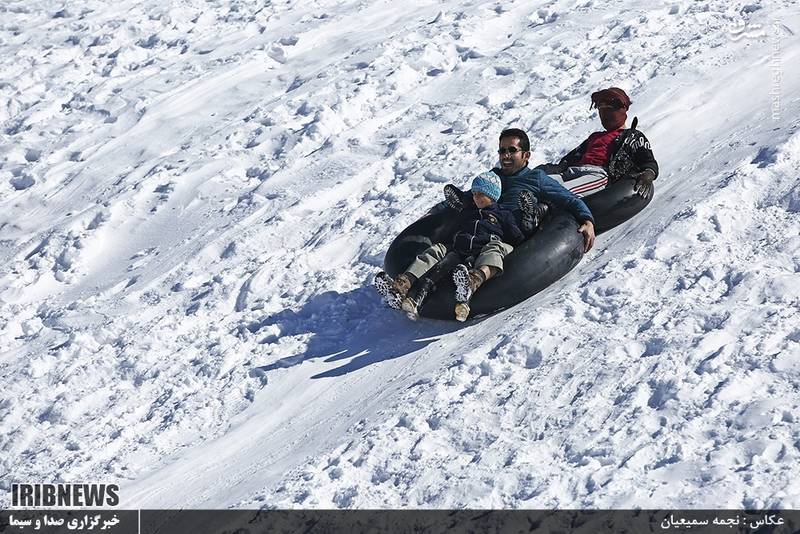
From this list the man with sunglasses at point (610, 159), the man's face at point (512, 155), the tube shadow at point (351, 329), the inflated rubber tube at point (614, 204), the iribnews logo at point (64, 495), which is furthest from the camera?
the man with sunglasses at point (610, 159)

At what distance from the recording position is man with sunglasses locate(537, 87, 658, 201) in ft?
24.9

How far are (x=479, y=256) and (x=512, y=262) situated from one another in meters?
0.22

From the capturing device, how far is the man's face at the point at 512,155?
7.11 metres

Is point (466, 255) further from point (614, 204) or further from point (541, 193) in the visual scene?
point (614, 204)

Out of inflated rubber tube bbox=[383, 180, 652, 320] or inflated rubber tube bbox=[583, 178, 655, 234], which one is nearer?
inflated rubber tube bbox=[383, 180, 652, 320]

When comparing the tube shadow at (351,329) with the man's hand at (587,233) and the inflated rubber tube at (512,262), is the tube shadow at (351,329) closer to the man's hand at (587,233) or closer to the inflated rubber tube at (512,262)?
the inflated rubber tube at (512,262)

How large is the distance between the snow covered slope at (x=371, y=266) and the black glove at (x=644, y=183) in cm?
15

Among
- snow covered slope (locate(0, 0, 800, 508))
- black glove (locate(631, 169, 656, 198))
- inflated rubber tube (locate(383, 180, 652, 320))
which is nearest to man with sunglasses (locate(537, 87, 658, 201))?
black glove (locate(631, 169, 656, 198))

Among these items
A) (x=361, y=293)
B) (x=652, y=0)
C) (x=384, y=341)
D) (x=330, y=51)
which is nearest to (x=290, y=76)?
(x=330, y=51)

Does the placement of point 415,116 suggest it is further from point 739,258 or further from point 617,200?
point 739,258

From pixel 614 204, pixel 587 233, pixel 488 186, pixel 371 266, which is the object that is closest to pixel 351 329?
pixel 371 266

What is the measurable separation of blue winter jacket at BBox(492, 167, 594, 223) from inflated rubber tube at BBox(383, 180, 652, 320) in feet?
0.23

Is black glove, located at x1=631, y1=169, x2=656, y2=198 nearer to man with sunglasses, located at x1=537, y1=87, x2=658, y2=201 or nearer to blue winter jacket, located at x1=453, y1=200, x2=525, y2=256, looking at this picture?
man with sunglasses, located at x1=537, y1=87, x2=658, y2=201

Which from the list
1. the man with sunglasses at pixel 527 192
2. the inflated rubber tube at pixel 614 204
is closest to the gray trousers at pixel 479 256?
the man with sunglasses at pixel 527 192
